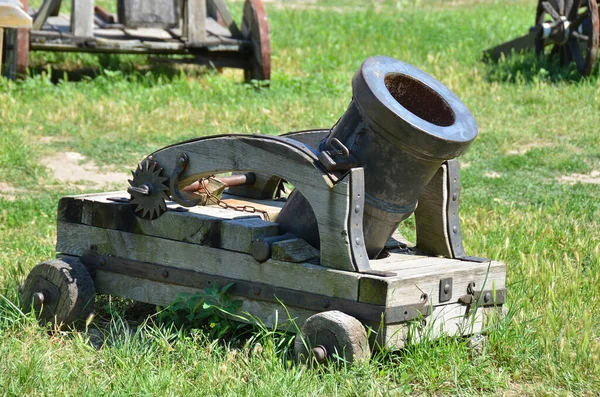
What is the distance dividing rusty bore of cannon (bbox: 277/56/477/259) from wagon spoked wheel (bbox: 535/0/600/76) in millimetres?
7932

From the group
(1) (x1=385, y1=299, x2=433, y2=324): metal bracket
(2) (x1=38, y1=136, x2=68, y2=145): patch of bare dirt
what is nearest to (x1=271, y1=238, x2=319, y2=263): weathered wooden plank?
(1) (x1=385, y1=299, x2=433, y2=324): metal bracket

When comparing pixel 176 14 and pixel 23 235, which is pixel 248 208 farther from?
pixel 176 14

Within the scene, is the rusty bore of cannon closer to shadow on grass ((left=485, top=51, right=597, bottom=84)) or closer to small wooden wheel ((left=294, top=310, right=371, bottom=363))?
small wooden wheel ((left=294, top=310, right=371, bottom=363))

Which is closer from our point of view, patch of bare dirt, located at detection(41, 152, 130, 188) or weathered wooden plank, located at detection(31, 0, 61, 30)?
patch of bare dirt, located at detection(41, 152, 130, 188)

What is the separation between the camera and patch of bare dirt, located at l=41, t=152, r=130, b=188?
324 inches

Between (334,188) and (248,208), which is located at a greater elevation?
(334,188)

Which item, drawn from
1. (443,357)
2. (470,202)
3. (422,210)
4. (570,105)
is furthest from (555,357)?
(570,105)

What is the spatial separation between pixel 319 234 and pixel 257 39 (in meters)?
7.83

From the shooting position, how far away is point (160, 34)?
12078mm

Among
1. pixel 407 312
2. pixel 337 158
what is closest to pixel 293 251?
pixel 337 158

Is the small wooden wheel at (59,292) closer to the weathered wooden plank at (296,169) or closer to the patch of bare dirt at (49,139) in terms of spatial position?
the weathered wooden plank at (296,169)

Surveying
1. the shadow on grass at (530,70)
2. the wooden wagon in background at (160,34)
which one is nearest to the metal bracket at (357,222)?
the wooden wagon in background at (160,34)

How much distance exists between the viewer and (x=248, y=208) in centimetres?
502

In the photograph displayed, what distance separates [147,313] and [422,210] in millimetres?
1511
